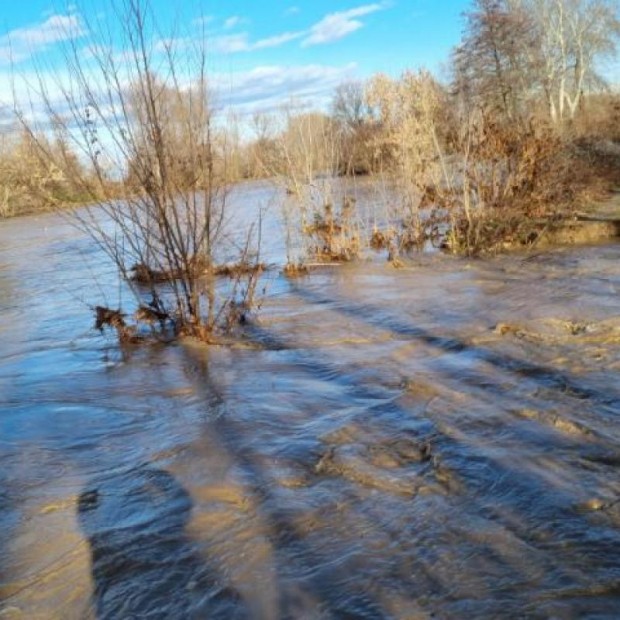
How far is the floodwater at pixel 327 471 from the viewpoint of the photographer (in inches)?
109

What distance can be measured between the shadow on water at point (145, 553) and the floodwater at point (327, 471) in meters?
0.01

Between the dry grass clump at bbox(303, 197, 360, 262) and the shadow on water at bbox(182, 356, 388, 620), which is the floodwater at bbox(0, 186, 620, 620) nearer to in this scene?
the shadow on water at bbox(182, 356, 388, 620)

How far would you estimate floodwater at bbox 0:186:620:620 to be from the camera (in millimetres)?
2781

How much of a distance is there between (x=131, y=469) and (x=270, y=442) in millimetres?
870

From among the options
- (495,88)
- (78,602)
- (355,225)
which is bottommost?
(78,602)

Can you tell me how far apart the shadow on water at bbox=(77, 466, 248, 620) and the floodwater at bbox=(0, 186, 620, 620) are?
0.01 m

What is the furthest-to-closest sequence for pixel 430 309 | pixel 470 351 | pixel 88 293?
pixel 88 293 < pixel 430 309 < pixel 470 351

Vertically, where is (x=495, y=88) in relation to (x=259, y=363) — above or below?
above

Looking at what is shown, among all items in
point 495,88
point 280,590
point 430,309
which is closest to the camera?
point 280,590

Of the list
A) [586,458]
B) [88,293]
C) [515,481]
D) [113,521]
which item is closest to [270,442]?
[113,521]

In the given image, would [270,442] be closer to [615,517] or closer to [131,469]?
[131,469]

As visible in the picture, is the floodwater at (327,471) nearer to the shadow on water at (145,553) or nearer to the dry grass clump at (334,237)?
the shadow on water at (145,553)

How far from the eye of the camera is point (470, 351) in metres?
5.85

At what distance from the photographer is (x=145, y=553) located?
316 centimetres
